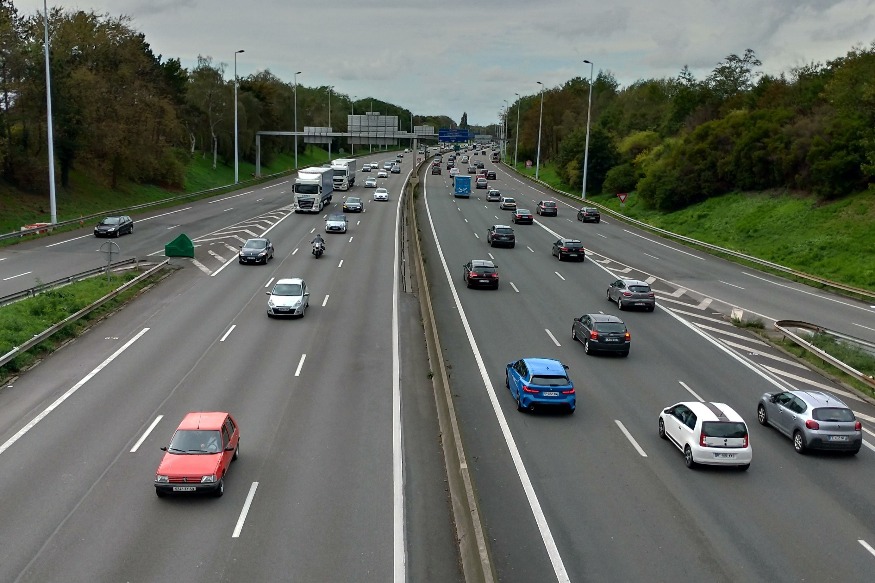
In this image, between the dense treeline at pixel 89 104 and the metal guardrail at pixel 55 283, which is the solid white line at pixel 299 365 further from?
the dense treeline at pixel 89 104

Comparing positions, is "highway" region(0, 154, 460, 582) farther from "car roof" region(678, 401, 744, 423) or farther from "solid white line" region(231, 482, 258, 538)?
"car roof" region(678, 401, 744, 423)

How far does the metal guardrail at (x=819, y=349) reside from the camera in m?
27.4

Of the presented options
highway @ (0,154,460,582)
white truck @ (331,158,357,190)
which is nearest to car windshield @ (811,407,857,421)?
highway @ (0,154,460,582)

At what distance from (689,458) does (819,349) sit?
1354 centimetres

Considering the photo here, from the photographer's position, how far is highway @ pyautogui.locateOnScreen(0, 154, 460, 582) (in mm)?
14633

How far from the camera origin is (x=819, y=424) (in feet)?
69.1

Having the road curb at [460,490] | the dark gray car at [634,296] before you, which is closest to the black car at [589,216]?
the dark gray car at [634,296]

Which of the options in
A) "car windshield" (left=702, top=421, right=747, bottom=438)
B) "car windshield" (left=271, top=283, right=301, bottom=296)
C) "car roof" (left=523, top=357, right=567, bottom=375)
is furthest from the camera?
"car windshield" (left=271, top=283, right=301, bottom=296)

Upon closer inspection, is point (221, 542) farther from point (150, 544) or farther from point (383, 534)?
point (383, 534)

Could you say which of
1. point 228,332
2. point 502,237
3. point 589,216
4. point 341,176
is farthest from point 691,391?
point 341,176

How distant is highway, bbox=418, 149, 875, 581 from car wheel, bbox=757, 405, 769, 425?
0.30 m

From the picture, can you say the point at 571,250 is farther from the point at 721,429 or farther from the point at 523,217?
the point at 721,429

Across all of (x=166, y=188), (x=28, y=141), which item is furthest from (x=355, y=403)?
(x=166, y=188)

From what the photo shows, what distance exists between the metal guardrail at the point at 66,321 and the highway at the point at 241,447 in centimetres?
86
